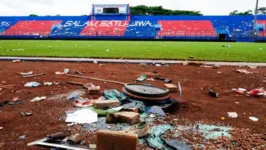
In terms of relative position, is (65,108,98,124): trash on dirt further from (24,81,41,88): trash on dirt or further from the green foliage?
the green foliage

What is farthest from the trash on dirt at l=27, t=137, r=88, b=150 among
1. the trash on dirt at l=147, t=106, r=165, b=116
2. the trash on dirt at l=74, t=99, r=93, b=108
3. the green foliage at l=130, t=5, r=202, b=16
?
the green foliage at l=130, t=5, r=202, b=16

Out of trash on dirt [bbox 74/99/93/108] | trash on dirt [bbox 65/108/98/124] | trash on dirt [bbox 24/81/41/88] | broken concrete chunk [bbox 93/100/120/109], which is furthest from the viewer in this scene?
trash on dirt [bbox 24/81/41/88]

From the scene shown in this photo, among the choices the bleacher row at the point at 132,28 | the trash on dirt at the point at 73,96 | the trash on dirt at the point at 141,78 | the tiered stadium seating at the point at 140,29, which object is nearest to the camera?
the trash on dirt at the point at 73,96

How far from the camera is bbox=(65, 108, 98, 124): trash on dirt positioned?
3.57 m

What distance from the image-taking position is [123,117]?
3.42 m

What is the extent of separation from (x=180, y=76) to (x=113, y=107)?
11.2ft

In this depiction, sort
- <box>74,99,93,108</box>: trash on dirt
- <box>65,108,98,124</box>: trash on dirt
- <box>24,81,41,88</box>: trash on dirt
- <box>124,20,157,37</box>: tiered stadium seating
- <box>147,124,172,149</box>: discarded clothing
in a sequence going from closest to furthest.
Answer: <box>147,124,172,149</box>: discarded clothing
<box>65,108,98,124</box>: trash on dirt
<box>74,99,93,108</box>: trash on dirt
<box>24,81,41,88</box>: trash on dirt
<box>124,20,157,37</box>: tiered stadium seating

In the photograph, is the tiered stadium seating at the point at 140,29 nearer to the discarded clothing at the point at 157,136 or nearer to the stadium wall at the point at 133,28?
the stadium wall at the point at 133,28

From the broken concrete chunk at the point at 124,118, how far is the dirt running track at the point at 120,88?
0.44m

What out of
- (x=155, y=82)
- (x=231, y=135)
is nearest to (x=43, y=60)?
(x=155, y=82)

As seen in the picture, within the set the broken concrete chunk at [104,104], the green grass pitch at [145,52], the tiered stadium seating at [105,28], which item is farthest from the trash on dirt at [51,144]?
the tiered stadium seating at [105,28]

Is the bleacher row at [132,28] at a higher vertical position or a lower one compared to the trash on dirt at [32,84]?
higher

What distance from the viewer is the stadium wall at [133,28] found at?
115 feet

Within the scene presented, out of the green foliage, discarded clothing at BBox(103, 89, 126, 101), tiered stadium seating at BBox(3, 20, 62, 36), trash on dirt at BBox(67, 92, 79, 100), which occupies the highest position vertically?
the green foliage
